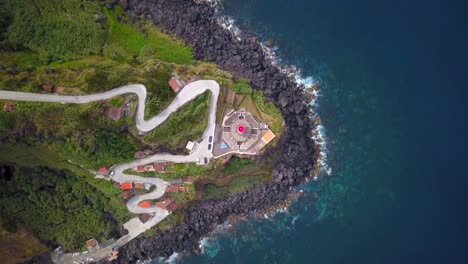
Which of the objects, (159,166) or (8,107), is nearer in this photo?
(8,107)

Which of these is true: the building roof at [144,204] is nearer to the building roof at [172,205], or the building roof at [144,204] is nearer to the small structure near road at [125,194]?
the small structure near road at [125,194]

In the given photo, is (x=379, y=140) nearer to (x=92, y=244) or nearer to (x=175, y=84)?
(x=175, y=84)

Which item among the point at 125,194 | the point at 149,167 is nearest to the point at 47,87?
the point at 149,167

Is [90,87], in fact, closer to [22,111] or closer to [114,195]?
[22,111]

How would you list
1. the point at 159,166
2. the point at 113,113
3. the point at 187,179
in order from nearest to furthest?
the point at 113,113 < the point at 159,166 < the point at 187,179

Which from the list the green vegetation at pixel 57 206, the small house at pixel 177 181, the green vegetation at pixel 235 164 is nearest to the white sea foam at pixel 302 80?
the green vegetation at pixel 235 164

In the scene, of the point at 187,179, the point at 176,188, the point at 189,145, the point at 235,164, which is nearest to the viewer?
the point at 189,145
